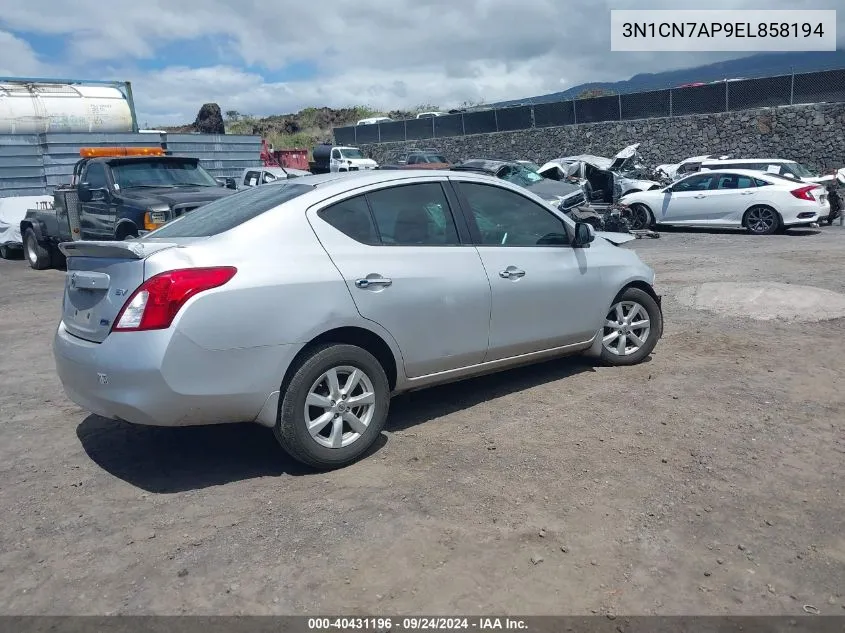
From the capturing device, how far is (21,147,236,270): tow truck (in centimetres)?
1016

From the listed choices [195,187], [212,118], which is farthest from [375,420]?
[212,118]

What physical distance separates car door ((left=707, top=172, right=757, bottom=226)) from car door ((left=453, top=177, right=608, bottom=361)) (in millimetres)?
12387

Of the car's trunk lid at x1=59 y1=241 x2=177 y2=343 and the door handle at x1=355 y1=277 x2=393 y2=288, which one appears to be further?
the door handle at x1=355 y1=277 x2=393 y2=288

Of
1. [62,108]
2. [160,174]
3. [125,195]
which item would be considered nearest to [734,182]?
[160,174]

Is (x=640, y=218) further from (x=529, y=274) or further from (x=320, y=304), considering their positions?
(x=320, y=304)

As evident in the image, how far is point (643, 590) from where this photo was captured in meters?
3.13

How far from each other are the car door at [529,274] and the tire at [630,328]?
0.24m

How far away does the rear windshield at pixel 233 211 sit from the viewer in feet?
14.7

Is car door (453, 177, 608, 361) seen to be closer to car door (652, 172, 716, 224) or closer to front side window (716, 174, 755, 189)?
front side window (716, 174, 755, 189)

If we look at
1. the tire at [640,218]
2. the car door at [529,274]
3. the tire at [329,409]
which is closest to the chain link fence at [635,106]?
the tire at [640,218]

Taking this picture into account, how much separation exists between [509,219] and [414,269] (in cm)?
109

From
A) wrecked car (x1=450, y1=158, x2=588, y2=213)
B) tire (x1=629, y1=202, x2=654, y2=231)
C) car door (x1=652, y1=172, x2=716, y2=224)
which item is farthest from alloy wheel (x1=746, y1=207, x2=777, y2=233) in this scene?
wrecked car (x1=450, y1=158, x2=588, y2=213)

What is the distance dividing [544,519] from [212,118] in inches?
1963

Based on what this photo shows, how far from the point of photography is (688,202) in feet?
57.2
